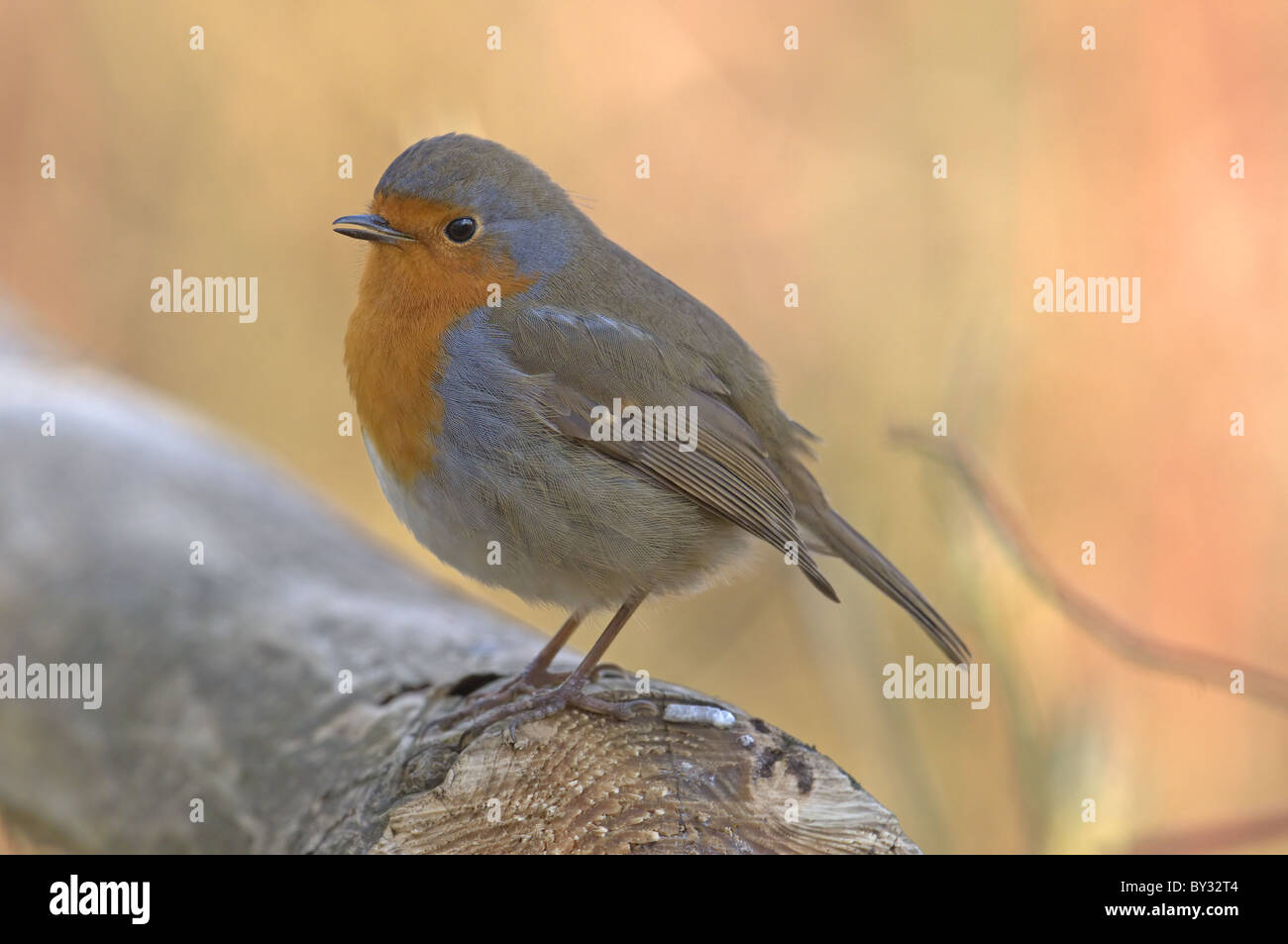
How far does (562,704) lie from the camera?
2812mm

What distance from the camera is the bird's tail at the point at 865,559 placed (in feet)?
11.8

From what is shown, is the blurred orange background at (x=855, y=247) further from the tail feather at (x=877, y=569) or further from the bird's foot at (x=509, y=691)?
the bird's foot at (x=509, y=691)

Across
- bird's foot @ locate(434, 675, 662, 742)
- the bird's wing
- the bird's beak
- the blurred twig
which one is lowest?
bird's foot @ locate(434, 675, 662, 742)

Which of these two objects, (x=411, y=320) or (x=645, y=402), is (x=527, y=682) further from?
(x=411, y=320)

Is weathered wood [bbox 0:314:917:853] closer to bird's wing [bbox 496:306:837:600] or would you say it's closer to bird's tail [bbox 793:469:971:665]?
bird's wing [bbox 496:306:837:600]

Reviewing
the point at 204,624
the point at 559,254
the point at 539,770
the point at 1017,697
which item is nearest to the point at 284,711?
the point at 204,624

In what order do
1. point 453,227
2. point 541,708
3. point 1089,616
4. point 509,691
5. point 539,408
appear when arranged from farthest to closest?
point 453,227, point 539,408, point 509,691, point 1089,616, point 541,708

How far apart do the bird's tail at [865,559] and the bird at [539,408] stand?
14 millimetres

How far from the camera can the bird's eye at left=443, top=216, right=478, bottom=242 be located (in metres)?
3.31

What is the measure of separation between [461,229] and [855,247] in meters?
2.72

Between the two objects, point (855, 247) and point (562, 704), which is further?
point (855, 247)

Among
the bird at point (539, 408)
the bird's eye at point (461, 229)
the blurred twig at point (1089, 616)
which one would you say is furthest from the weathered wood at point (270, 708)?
the bird's eye at point (461, 229)

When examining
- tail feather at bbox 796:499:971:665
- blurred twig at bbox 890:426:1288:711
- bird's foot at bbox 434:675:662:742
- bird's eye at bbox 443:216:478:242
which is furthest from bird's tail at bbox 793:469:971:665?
bird's eye at bbox 443:216:478:242

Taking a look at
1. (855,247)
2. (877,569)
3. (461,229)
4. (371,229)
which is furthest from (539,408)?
(855,247)
